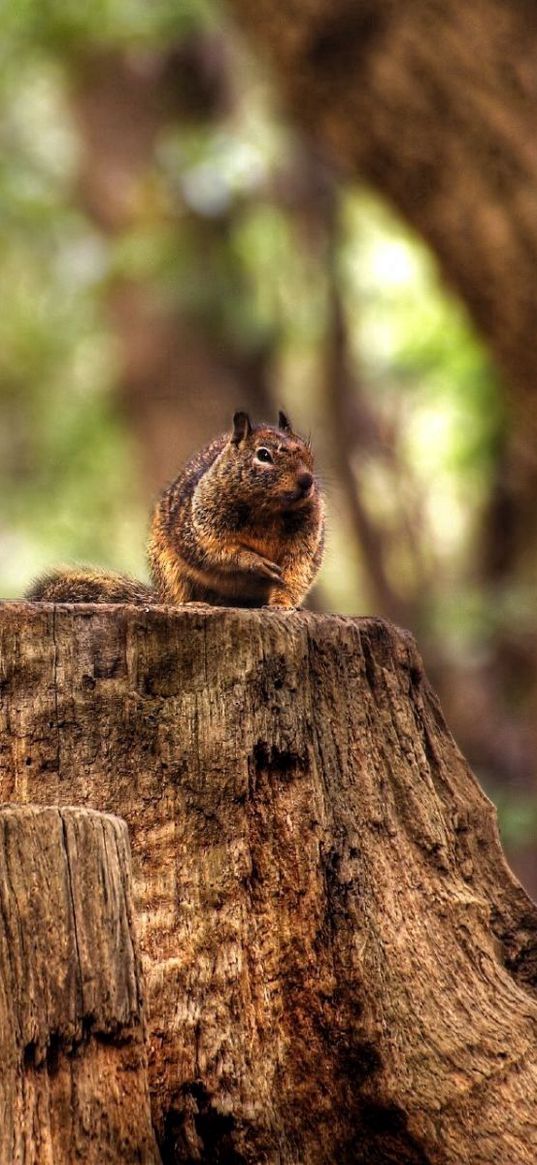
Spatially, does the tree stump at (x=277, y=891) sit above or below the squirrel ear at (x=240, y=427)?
below

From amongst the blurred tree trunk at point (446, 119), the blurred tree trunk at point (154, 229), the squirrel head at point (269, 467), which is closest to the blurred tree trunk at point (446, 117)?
the blurred tree trunk at point (446, 119)

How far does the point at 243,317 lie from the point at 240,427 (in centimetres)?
653

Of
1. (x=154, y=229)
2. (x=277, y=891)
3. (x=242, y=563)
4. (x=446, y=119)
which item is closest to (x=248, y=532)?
(x=242, y=563)

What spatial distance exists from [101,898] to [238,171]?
6.85m

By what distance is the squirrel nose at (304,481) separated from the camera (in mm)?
4113

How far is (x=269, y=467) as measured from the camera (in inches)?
166

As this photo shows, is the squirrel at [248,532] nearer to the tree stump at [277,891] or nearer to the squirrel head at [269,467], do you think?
the squirrel head at [269,467]

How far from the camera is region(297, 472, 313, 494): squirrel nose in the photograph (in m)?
4.11

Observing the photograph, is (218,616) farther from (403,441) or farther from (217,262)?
(403,441)

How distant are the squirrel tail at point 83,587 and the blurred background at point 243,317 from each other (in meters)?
5.24

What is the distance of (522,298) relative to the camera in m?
6.76

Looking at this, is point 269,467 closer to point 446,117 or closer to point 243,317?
point 446,117

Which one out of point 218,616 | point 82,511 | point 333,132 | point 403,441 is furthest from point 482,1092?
point 82,511

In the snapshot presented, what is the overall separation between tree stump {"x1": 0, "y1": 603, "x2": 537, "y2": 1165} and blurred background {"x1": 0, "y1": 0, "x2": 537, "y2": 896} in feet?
19.0
